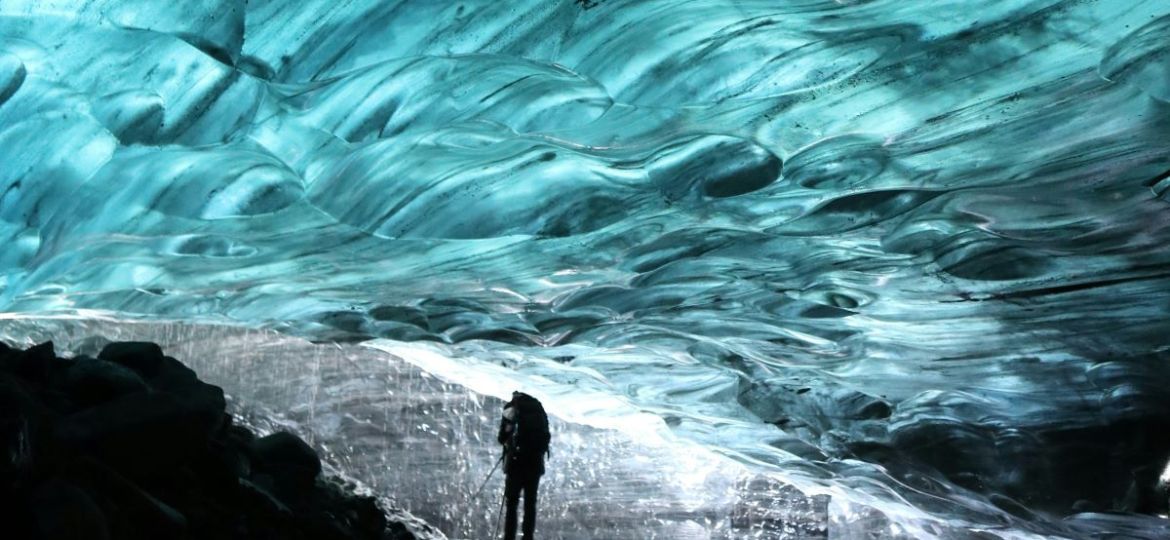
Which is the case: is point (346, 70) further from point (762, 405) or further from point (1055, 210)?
point (762, 405)

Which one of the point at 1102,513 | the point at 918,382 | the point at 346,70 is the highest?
the point at 346,70

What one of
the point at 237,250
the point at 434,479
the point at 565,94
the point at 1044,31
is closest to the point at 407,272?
the point at 237,250

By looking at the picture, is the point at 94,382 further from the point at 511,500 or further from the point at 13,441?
the point at 511,500

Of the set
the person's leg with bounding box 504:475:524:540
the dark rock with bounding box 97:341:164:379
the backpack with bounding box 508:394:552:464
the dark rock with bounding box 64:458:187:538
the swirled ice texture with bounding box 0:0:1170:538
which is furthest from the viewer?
the person's leg with bounding box 504:475:524:540

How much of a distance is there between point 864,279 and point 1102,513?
3043mm

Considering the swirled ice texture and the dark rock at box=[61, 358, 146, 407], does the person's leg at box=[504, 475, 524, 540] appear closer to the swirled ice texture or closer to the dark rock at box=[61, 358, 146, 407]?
the swirled ice texture

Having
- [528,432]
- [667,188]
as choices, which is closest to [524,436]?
[528,432]

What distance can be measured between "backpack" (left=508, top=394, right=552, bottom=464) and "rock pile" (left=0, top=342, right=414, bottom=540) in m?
1.03

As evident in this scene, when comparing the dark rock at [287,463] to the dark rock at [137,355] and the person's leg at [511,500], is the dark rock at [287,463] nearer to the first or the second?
the dark rock at [137,355]

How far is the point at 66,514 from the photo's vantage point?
376cm

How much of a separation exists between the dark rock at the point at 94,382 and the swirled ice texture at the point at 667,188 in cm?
35

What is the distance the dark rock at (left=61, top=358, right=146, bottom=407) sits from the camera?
564 cm

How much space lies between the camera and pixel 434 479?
9.16 meters

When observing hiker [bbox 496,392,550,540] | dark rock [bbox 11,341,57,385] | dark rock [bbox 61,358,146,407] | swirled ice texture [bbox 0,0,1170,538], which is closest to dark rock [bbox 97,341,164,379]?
dark rock [bbox 11,341,57,385]
